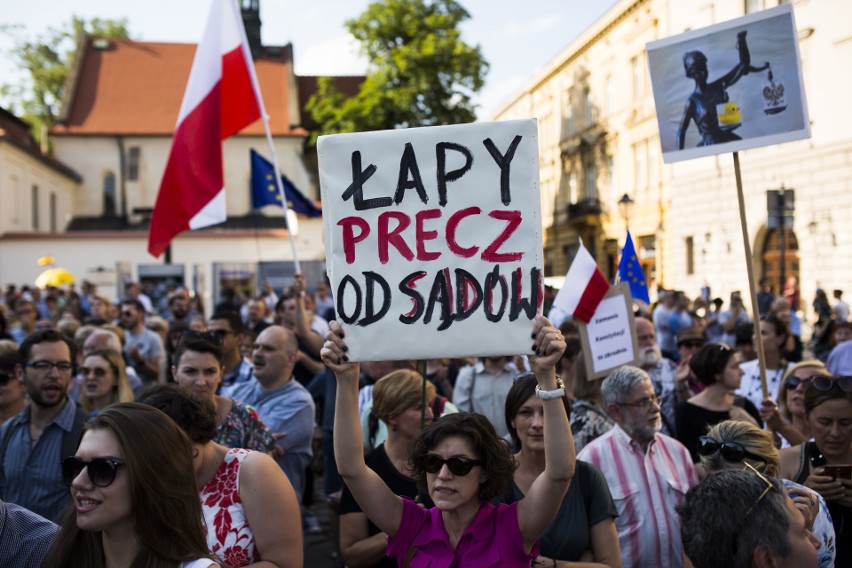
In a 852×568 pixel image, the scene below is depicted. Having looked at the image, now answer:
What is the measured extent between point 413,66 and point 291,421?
30.6 m

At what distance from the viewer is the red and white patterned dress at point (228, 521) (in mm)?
2939

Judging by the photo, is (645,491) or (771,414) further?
(771,414)

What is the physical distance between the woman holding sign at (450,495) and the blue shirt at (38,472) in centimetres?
184

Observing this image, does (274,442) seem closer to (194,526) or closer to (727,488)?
(194,526)

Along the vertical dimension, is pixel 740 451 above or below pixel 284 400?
below

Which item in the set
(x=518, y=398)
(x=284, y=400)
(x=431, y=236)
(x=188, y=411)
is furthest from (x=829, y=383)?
(x=284, y=400)

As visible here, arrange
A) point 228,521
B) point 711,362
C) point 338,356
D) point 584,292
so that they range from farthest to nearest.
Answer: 1. point 584,292
2. point 711,362
3. point 228,521
4. point 338,356

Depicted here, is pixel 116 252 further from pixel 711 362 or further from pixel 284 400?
pixel 711 362

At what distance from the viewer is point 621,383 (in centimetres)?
407

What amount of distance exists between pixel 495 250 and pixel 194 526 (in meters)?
1.26

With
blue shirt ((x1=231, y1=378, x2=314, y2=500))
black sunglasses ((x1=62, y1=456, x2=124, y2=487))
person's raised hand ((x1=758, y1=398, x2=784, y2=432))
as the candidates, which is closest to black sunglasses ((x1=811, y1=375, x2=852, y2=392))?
person's raised hand ((x1=758, y1=398, x2=784, y2=432))

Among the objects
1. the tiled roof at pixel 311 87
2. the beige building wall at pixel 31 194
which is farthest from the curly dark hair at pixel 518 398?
the tiled roof at pixel 311 87

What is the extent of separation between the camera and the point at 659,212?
31.6 meters

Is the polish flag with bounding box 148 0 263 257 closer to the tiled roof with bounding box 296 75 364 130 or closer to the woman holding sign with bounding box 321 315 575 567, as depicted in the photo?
the woman holding sign with bounding box 321 315 575 567
